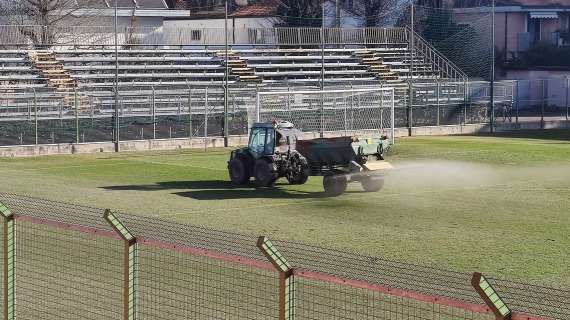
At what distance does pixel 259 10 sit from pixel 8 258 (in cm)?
6600

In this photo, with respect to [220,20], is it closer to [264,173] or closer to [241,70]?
[241,70]

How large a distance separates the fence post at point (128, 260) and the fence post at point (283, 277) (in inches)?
60.7

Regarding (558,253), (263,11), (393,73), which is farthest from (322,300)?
(263,11)

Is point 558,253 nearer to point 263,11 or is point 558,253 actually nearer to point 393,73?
point 393,73

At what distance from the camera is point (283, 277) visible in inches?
283

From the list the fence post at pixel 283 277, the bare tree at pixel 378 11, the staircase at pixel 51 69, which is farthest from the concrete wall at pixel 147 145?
the fence post at pixel 283 277

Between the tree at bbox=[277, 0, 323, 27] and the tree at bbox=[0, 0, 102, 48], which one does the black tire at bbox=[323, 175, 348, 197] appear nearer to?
the tree at bbox=[0, 0, 102, 48]

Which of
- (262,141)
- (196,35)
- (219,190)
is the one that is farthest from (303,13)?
(219,190)

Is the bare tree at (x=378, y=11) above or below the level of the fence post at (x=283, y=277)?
above

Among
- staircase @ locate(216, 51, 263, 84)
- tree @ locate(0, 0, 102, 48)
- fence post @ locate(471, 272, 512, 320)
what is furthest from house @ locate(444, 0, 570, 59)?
fence post @ locate(471, 272, 512, 320)

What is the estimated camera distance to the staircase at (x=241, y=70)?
165 ft

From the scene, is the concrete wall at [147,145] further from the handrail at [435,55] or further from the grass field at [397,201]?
the handrail at [435,55]

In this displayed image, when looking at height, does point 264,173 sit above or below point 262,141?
below

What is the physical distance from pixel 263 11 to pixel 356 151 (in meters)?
49.2
